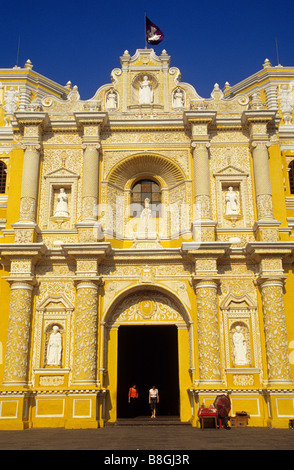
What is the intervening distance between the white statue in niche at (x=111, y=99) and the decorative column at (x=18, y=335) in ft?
24.0

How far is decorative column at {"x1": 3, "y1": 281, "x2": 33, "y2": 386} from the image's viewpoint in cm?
1431

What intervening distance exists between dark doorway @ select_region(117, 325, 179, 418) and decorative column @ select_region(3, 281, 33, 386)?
3796 mm

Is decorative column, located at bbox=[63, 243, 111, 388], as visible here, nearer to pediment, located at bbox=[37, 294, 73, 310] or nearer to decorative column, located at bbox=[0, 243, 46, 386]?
pediment, located at bbox=[37, 294, 73, 310]

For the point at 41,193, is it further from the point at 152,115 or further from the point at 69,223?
the point at 152,115

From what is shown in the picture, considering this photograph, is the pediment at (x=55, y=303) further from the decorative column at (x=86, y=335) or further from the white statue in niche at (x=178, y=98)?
the white statue in niche at (x=178, y=98)

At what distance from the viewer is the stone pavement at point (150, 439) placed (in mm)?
9422

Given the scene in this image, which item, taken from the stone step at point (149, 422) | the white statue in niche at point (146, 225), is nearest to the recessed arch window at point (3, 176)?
the white statue in niche at point (146, 225)

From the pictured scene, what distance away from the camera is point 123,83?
59.0 ft

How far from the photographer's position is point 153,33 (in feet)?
63.0

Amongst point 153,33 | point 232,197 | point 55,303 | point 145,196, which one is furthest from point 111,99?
point 55,303

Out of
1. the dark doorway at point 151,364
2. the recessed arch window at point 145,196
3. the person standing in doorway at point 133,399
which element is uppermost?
the recessed arch window at point 145,196
